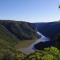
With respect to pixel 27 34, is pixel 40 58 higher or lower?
higher

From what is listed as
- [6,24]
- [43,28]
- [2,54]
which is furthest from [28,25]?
[2,54]

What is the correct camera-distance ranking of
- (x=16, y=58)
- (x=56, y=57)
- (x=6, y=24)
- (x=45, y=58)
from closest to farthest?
1. (x=45, y=58)
2. (x=56, y=57)
3. (x=16, y=58)
4. (x=6, y=24)

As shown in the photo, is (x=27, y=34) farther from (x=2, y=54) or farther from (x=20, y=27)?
(x=2, y=54)

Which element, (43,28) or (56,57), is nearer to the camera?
(56,57)

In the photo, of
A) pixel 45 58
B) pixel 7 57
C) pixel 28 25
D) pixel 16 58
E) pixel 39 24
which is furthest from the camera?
pixel 39 24

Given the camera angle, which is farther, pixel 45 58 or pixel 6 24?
pixel 6 24

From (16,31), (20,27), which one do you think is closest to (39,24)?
(20,27)

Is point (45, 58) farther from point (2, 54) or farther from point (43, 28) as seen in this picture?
point (43, 28)

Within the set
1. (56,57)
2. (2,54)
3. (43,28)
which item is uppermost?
(56,57)

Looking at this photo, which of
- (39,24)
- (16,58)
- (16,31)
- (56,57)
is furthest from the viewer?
(39,24)
